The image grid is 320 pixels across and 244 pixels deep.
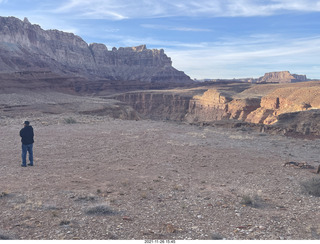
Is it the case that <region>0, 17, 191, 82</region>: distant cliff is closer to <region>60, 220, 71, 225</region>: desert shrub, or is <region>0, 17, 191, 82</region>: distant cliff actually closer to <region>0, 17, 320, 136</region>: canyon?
<region>0, 17, 320, 136</region>: canyon

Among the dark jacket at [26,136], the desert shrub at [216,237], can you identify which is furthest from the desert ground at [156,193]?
the dark jacket at [26,136]

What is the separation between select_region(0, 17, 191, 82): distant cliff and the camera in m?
91.0

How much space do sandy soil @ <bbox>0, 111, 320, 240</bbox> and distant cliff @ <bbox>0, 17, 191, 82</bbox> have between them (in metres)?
74.6

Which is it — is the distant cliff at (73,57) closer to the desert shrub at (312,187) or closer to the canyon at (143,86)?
the canyon at (143,86)

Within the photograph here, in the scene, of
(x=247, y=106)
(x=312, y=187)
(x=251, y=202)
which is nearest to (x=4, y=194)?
(x=251, y=202)

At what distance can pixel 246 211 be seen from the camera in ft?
18.3

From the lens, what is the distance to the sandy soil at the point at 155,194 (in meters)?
4.68

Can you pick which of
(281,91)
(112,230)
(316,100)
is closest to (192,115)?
(281,91)

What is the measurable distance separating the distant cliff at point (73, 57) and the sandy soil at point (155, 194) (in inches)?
2937

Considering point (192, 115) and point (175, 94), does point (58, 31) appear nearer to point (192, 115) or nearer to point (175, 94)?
point (175, 94)

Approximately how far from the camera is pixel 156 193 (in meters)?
6.62

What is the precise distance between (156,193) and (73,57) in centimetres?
13381

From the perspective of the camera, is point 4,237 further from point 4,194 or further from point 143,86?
point 143,86

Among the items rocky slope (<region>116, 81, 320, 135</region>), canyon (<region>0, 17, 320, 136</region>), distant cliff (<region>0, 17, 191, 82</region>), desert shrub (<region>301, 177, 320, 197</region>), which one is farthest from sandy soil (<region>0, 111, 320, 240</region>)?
distant cliff (<region>0, 17, 191, 82</region>)
